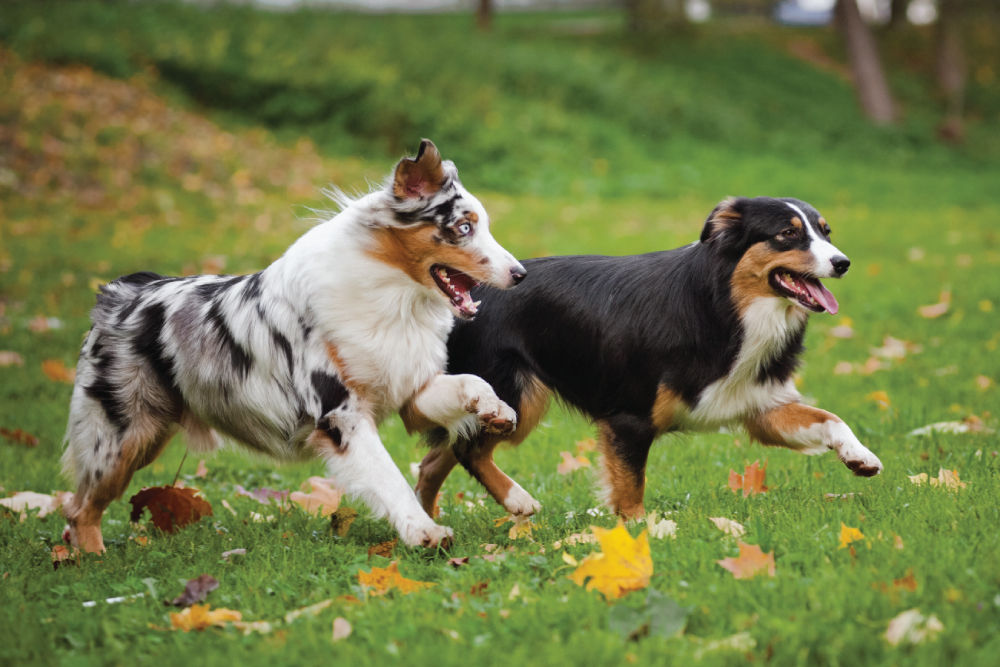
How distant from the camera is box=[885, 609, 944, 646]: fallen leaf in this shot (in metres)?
2.92

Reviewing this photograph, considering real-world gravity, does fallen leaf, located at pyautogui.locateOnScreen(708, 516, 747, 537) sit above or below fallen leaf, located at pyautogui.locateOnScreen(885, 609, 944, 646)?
below

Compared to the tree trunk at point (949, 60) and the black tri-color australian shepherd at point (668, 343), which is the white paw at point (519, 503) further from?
the tree trunk at point (949, 60)

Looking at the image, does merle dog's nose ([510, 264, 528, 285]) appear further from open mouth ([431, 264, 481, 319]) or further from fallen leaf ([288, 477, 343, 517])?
fallen leaf ([288, 477, 343, 517])

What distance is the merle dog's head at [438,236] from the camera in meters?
4.32

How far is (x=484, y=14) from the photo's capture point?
28.6 m

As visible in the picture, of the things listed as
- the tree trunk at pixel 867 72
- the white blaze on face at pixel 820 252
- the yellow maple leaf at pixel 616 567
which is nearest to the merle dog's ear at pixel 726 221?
the white blaze on face at pixel 820 252

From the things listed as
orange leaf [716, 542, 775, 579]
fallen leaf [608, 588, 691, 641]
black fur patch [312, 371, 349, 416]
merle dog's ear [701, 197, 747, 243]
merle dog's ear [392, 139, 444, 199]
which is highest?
merle dog's ear [392, 139, 444, 199]

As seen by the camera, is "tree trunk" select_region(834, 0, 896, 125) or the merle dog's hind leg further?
"tree trunk" select_region(834, 0, 896, 125)

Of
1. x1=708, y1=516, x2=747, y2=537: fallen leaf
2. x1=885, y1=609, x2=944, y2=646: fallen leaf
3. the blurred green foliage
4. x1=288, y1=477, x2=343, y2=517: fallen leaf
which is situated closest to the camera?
x1=885, y1=609, x2=944, y2=646: fallen leaf

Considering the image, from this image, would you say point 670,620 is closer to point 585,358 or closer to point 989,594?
point 989,594

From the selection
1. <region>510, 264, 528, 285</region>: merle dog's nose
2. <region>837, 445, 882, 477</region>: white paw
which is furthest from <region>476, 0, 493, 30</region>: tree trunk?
<region>837, 445, 882, 477</region>: white paw

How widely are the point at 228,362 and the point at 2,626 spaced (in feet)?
4.92

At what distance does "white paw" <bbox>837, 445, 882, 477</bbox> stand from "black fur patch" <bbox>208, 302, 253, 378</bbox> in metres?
2.77

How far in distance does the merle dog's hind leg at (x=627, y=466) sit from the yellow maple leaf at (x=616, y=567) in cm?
102
